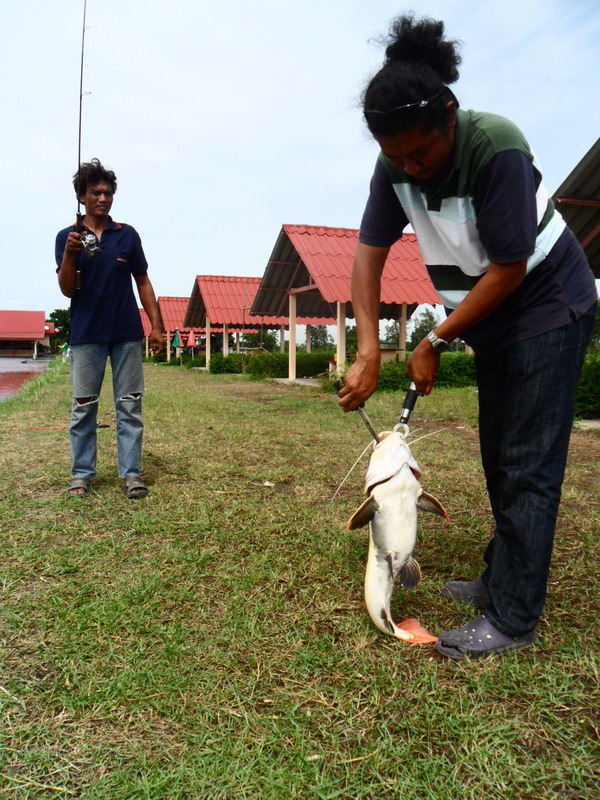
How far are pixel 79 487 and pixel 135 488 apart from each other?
352mm

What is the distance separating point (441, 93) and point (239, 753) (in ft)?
6.27

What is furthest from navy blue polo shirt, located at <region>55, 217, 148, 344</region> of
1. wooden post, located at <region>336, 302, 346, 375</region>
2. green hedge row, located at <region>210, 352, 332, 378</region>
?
green hedge row, located at <region>210, 352, 332, 378</region>

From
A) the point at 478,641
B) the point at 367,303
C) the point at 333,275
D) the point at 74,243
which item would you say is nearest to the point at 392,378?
the point at 333,275

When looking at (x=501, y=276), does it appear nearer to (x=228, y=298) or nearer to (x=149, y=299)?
(x=149, y=299)

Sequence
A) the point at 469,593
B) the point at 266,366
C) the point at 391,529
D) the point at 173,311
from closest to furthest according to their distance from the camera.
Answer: the point at 391,529 → the point at 469,593 → the point at 266,366 → the point at 173,311

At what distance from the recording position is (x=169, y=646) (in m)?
2.02

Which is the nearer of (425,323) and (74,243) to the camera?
(74,243)

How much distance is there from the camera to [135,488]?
151 inches

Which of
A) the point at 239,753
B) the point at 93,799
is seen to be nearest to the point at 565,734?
the point at 239,753

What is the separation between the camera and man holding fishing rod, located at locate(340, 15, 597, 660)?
1.82 meters

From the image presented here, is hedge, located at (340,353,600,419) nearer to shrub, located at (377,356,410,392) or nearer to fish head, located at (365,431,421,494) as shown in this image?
shrub, located at (377,356,410,392)

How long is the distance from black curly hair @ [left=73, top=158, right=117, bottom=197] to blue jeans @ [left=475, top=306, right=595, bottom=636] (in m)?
2.92

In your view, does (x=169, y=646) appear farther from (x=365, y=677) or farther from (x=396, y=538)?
(x=396, y=538)

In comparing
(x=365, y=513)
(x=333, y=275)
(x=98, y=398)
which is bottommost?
(x=365, y=513)
